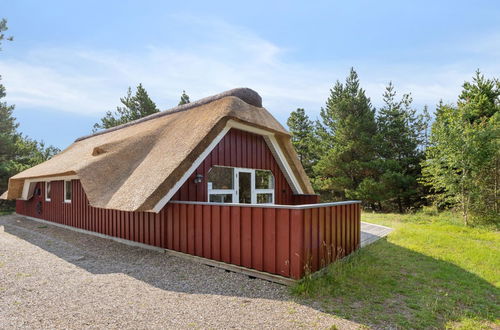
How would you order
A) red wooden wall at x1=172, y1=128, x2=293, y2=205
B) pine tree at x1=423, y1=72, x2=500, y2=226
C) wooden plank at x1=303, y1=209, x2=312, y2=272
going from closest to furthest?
1. wooden plank at x1=303, y1=209, x2=312, y2=272
2. red wooden wall at x1=172, y1=128, x2=293, y2=205
3. pine tree at x1=423, y1=72, x2=500, y2=226

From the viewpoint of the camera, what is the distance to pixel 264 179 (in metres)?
9.37

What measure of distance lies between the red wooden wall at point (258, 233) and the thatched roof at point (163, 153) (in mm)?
848

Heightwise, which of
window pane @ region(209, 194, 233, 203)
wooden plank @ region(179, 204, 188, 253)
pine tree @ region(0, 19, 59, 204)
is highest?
pine tree @ region(0, 19, 59, 204)

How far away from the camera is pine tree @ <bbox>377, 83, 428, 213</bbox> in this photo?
18.2 metres

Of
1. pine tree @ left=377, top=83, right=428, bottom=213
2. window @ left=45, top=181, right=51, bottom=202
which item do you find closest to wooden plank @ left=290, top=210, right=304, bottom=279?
window @ left=45, top=181, right=51, bottom=202

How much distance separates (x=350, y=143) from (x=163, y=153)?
15262 millimetres

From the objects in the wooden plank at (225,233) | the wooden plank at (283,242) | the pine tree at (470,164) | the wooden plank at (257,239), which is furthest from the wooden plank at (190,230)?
the pine tree at (470,164)

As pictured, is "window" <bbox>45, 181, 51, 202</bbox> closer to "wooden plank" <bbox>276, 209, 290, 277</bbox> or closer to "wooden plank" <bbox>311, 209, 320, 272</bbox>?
"wooden plank" <bbox>276, 209, 290, 277</bbox>

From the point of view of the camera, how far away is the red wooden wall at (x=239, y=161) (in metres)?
7.14

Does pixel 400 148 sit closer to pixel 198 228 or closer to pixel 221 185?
pixel 221 185

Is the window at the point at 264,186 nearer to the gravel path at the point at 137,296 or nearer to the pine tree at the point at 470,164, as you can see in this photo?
the gravel path at the point at 137,296

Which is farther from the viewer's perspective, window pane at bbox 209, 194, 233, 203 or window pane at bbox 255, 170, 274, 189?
window pane at bbox 255, 170, 274, 189

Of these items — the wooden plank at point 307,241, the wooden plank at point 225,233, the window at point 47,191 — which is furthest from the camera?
the window at point 47,191

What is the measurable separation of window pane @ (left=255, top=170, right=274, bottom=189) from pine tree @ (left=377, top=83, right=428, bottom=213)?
11.4 m
